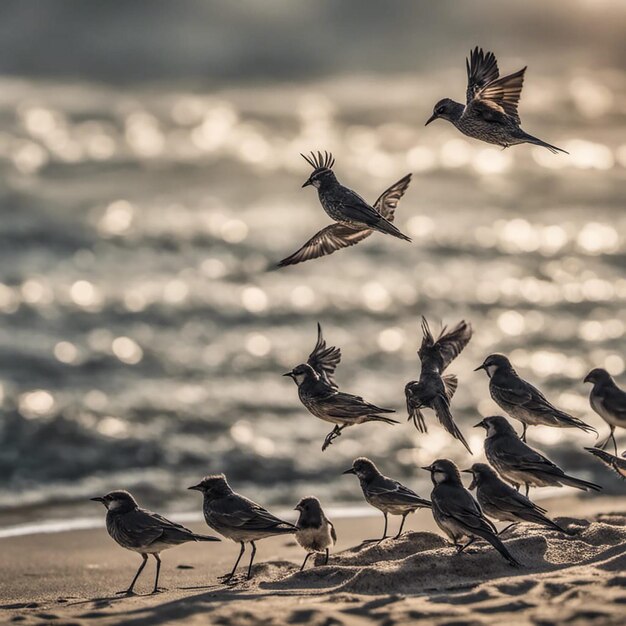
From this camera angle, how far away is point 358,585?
32.4ft

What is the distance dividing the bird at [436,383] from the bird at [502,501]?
43 cm

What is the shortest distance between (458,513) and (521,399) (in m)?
1.74

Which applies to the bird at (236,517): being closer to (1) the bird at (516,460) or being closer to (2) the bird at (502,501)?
(2) the bird at (502,501)

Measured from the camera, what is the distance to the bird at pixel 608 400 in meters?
11.5

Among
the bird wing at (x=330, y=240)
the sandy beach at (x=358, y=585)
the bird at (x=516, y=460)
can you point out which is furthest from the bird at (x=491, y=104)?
the sandy beach at (x=358, y=585)

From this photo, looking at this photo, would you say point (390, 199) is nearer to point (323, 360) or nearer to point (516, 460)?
point (323, 360)

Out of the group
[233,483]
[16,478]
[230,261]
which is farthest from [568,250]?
[16,478]

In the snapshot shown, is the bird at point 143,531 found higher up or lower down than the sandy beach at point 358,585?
higher up

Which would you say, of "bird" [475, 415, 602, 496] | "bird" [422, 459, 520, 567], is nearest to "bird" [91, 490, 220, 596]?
"bird" [422, 459, 520, 567]

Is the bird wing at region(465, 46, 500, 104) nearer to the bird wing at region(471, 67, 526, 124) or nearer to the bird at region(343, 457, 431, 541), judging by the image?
the bird wing at region(471, 67, 526, 124)

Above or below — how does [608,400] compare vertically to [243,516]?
above

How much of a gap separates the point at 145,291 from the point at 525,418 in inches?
637

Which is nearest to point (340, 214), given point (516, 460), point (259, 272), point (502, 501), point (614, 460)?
point (516, 460)

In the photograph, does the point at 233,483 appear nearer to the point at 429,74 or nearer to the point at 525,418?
the point at 525,418
